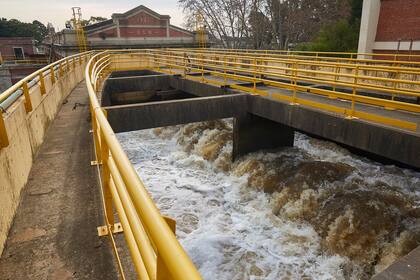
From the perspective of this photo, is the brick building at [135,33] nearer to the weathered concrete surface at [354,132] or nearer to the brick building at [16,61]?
the brick building at [16,61]

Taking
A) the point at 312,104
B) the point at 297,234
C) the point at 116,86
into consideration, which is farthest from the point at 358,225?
the point at 116,86

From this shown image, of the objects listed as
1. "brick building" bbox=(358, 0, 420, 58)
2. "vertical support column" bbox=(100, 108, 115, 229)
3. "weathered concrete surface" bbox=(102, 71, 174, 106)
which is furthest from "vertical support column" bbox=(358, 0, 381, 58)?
"vertical support column" bbox=(100, 108, 115, 229)

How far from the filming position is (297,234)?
7.63 metres

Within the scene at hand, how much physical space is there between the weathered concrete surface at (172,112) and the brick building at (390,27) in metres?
15.4

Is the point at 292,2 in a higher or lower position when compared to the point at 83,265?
higher

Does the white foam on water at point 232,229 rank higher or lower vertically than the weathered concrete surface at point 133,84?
lower

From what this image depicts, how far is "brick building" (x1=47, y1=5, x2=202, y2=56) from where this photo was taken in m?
35.6

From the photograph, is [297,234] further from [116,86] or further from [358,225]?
[116,86]

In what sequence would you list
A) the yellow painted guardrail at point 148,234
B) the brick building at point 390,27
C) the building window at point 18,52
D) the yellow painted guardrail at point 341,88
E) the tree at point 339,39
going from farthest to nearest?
the building window at point 18,52
the tree at point 339,39
the brick building at point 390,27
the yellow painted guardrail at point 341,88
the yellow painted guardrail at point 148,234

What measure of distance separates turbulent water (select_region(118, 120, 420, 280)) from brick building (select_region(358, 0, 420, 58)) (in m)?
12.6

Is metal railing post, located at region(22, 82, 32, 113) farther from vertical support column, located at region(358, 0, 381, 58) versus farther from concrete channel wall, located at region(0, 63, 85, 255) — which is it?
vertical support column, located at region(358, 0, 381, 58)

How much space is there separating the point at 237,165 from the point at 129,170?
985cm

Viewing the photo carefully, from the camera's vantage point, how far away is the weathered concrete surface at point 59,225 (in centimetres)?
264

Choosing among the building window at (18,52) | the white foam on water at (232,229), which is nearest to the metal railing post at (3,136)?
the white foam on water at (232,229)
